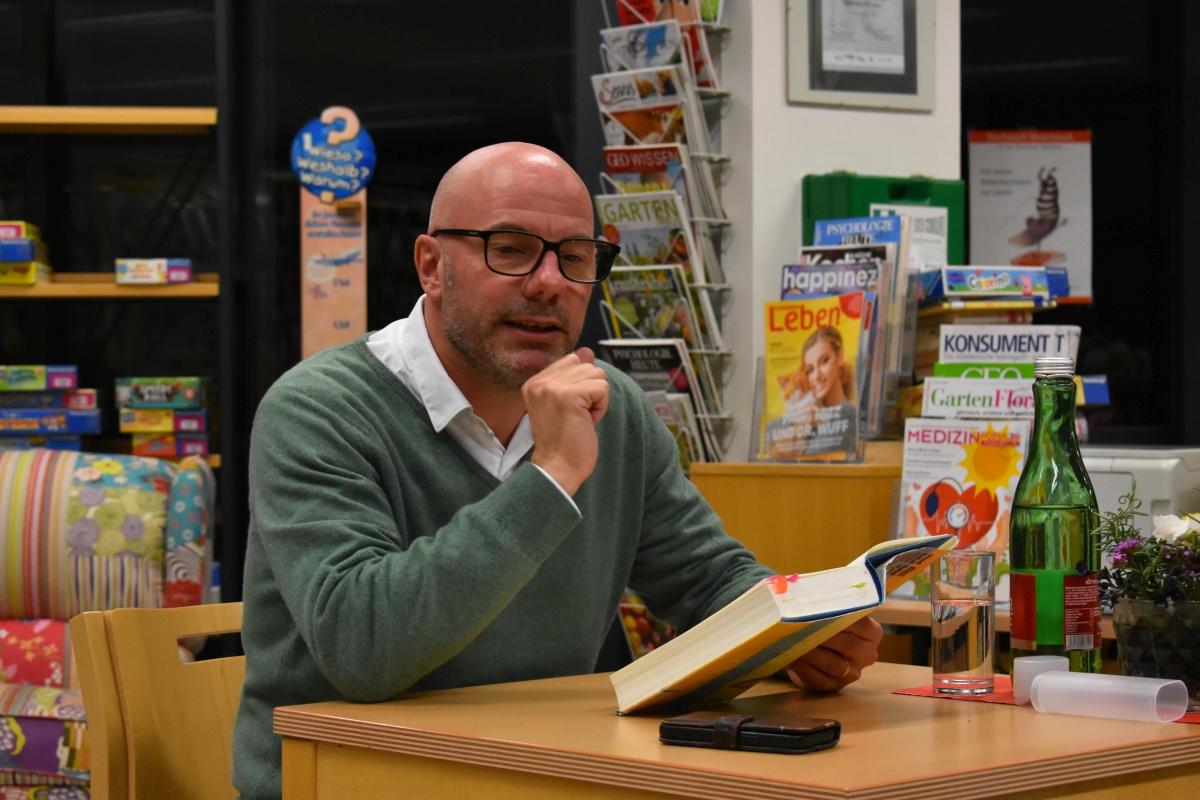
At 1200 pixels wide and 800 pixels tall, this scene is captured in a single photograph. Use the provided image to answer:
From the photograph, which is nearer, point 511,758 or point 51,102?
point 511,758

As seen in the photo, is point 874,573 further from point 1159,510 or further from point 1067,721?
point 1159,510

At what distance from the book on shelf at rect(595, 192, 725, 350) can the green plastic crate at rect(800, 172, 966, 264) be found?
0.80ft

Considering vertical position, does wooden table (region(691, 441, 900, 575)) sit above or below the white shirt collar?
Result: below

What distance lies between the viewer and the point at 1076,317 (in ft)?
15.3

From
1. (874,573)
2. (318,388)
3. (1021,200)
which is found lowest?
(874,573)

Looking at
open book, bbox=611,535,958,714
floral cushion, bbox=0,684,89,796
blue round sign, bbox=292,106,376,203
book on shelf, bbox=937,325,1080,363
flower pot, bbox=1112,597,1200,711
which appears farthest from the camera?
blue round sign, bbox=292,106,376,203

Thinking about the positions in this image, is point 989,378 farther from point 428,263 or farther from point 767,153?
point 428,263

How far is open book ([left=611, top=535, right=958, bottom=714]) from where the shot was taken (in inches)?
52.7

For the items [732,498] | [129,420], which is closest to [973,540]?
[732,498]

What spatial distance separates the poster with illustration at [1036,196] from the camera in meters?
4.56

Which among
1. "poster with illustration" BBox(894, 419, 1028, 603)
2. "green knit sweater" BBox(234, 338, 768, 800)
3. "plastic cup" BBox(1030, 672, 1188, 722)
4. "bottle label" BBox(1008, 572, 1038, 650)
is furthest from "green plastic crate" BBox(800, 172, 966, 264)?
"plastic cup" BBox(1030, 672, 1188, 722)

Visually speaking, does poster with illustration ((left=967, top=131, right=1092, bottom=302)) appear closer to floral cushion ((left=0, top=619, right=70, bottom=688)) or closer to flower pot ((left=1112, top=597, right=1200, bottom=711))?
floral cushion ((left=0, top=619, right=70, bottom=688))

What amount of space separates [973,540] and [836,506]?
28 cm

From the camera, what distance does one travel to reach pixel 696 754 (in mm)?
1209
